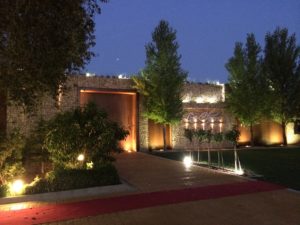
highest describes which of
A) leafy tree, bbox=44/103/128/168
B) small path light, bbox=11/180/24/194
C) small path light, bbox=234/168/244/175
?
leafy tree, bbox=44/103/128/168

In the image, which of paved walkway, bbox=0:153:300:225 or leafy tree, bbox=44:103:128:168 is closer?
paved walkway, bbox=0:153:300:225

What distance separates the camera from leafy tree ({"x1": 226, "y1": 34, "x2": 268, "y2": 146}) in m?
20.6

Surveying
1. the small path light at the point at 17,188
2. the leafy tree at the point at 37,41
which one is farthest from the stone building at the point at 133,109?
the leafy tree at the point at 37,41

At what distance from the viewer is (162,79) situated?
18.0 meters

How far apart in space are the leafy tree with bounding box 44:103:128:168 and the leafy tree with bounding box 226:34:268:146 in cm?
1243

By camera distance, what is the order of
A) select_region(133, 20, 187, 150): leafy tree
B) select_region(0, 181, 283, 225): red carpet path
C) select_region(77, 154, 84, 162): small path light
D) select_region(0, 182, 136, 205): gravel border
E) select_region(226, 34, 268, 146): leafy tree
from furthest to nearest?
select_region(226, 34, 268, 146): leafy tree
select_region(133, 20, 187, 150): leafy tree
select_region(77, 154, 84, 162): small path light
select_region(0, 182, 136, 205): gravel border
select_region(0, 181, 283, 225): red carpet path

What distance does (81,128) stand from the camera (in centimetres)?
965

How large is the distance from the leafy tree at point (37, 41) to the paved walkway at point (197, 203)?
2640 millimetres

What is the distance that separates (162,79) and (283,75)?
8652mm

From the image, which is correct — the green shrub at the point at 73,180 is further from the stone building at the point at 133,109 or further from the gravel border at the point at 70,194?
the stone building at the point at 133,109

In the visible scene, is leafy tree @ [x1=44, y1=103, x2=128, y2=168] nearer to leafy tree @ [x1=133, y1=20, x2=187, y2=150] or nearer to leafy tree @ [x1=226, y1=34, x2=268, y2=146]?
leafy tree @ [x1=133, y1=20, x2=187, y2=150]

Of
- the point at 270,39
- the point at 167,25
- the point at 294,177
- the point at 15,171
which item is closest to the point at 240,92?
the point at 270,39

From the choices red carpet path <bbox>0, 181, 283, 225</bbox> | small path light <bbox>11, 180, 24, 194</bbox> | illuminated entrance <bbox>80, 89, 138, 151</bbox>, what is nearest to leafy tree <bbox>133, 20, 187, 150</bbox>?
illuminated entrance <bbox>80, 89, 138, 151</bbox>

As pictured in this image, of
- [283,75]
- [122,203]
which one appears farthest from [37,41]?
[283,75]
